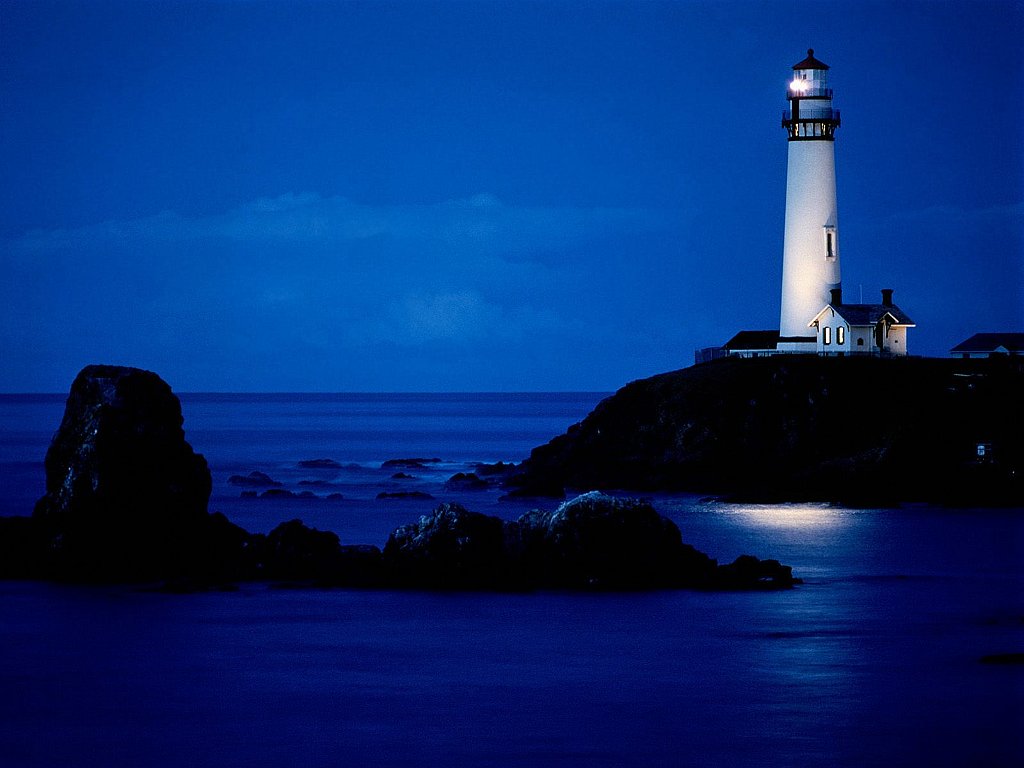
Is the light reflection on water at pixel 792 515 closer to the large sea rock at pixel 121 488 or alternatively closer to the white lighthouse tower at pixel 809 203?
the white lighthouse tower at pixel 809 203

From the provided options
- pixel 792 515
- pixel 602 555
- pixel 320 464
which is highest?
pixel 320 464

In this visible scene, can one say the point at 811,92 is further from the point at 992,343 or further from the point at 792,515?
the point at 792,515

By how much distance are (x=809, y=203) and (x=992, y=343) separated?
9.81m

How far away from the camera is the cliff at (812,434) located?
159 ft

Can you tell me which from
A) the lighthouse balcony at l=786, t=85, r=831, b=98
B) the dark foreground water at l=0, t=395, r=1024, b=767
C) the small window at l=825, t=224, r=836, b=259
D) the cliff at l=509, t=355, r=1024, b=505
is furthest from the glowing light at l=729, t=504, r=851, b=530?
the lighthouse balcony at l=786, t=85, r=831, b=98

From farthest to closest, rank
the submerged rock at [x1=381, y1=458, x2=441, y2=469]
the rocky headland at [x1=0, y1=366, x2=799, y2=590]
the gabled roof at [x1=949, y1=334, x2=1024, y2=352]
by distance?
the submerged rock at [x1=381, y1=458, x2=441, y2=469], the gabled roof at [x1=949, y1=334, x2=1024, y2=352], the rocky headland at [x1=0, y1=366, x2=799, y2=590]

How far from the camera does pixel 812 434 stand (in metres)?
50.9

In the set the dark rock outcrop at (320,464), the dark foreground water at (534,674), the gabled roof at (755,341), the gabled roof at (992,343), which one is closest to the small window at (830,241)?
the gabled roof at (755,341)

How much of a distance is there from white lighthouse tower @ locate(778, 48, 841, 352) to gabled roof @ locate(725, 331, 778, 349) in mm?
1143

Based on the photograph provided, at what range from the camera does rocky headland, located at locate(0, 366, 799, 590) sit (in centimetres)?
3172

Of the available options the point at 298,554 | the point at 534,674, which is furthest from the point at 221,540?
the point at 534,674

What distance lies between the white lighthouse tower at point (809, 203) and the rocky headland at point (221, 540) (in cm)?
2512

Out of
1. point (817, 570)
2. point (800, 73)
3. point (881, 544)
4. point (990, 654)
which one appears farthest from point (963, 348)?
point (990, 654)

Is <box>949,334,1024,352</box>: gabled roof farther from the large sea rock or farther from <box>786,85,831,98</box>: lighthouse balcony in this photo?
the large sea rock
